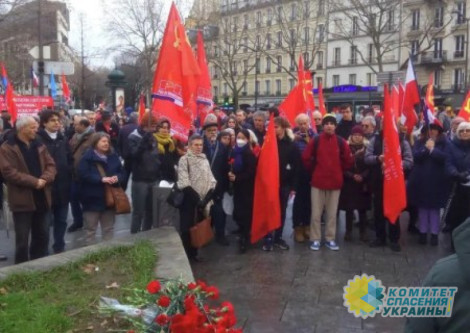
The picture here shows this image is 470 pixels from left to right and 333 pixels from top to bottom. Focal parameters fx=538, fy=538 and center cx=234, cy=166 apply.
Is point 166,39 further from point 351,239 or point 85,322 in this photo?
point 85,322

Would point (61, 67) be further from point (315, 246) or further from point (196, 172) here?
point (315, 246)

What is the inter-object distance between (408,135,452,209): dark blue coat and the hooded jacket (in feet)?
19.7

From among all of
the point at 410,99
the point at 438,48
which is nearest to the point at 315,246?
the point at 410,99

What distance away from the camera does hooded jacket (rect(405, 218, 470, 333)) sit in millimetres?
1704

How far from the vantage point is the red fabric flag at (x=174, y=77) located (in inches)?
283

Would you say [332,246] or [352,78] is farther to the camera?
[352,78]

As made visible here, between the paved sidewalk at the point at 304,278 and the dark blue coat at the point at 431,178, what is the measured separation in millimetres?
653

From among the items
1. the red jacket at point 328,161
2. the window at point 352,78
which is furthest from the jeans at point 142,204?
the window at point 352,78

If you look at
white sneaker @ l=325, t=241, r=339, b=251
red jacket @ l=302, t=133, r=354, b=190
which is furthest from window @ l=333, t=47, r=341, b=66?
white sneaker @ l=325, t=241, r=339, b=251

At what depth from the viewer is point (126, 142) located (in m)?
7.68

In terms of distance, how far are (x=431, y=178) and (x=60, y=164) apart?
5029mm

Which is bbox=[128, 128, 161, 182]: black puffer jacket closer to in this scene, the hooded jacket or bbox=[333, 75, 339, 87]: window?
the hooded jacket

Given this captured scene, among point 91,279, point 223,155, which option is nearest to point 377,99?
point 223,155

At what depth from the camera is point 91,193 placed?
260 inches
